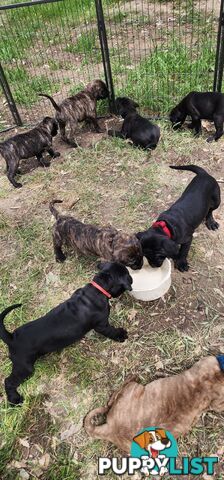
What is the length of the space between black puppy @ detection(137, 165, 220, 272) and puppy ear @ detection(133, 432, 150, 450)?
1720mm

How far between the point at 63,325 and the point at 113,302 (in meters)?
1.09

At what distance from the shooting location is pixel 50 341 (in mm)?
3748

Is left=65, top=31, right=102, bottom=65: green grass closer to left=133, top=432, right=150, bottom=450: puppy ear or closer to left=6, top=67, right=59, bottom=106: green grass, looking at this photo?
left=6, top=67, right=59, bottom=106: green grass

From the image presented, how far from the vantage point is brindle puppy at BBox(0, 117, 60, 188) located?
21.2 ft

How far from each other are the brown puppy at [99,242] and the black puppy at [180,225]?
0.48ft

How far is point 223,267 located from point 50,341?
239 cm

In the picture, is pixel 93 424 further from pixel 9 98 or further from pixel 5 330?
pixel 9 98

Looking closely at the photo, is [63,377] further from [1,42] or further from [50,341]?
[1,42]

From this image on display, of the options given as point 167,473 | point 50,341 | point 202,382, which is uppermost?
point 50,341

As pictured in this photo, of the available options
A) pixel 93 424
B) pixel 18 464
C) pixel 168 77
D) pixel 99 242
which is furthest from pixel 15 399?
pixel 168 77

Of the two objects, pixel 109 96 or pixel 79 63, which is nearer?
pixel 109 96

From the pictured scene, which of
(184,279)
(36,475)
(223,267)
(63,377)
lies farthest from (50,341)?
(223,267)

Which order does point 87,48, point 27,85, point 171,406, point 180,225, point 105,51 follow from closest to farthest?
point 171,406, point 180,225, point 105,51, point 27,85, point 87,48

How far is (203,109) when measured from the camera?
6480 mm
